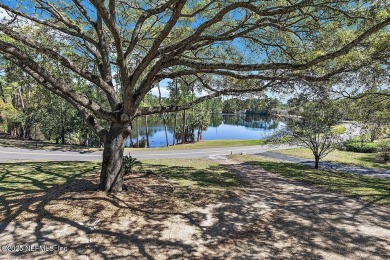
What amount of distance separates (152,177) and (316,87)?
700 centimetres

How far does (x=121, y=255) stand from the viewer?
442 centimetres

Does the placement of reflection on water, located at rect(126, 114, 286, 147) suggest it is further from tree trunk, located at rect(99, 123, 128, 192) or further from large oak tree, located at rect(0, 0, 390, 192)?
tree trunk, located at rect(99, 123, 128, 192)

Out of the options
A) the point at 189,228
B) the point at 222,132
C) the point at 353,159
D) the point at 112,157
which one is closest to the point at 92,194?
the point at 112,157

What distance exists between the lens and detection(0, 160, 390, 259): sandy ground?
462cm

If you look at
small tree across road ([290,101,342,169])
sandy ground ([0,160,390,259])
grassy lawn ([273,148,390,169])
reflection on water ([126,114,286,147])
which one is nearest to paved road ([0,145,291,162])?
small tree across road ([290,101,342,169])

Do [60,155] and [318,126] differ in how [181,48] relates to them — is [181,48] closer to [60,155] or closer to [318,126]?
[318,126]

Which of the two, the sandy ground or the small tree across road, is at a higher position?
the small tree across road

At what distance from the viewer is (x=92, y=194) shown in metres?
7.12

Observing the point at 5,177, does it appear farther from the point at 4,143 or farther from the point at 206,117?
the point at 206,117

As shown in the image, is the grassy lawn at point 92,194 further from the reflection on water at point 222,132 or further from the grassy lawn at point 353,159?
the grassy lawn at point 353,159

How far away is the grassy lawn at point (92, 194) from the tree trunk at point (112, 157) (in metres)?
0.32

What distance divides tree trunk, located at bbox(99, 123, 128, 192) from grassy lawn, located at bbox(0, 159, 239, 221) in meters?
0.32

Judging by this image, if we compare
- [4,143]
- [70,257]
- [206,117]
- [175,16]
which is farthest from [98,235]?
[206,117]

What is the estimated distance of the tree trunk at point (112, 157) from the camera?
23.8 feet
